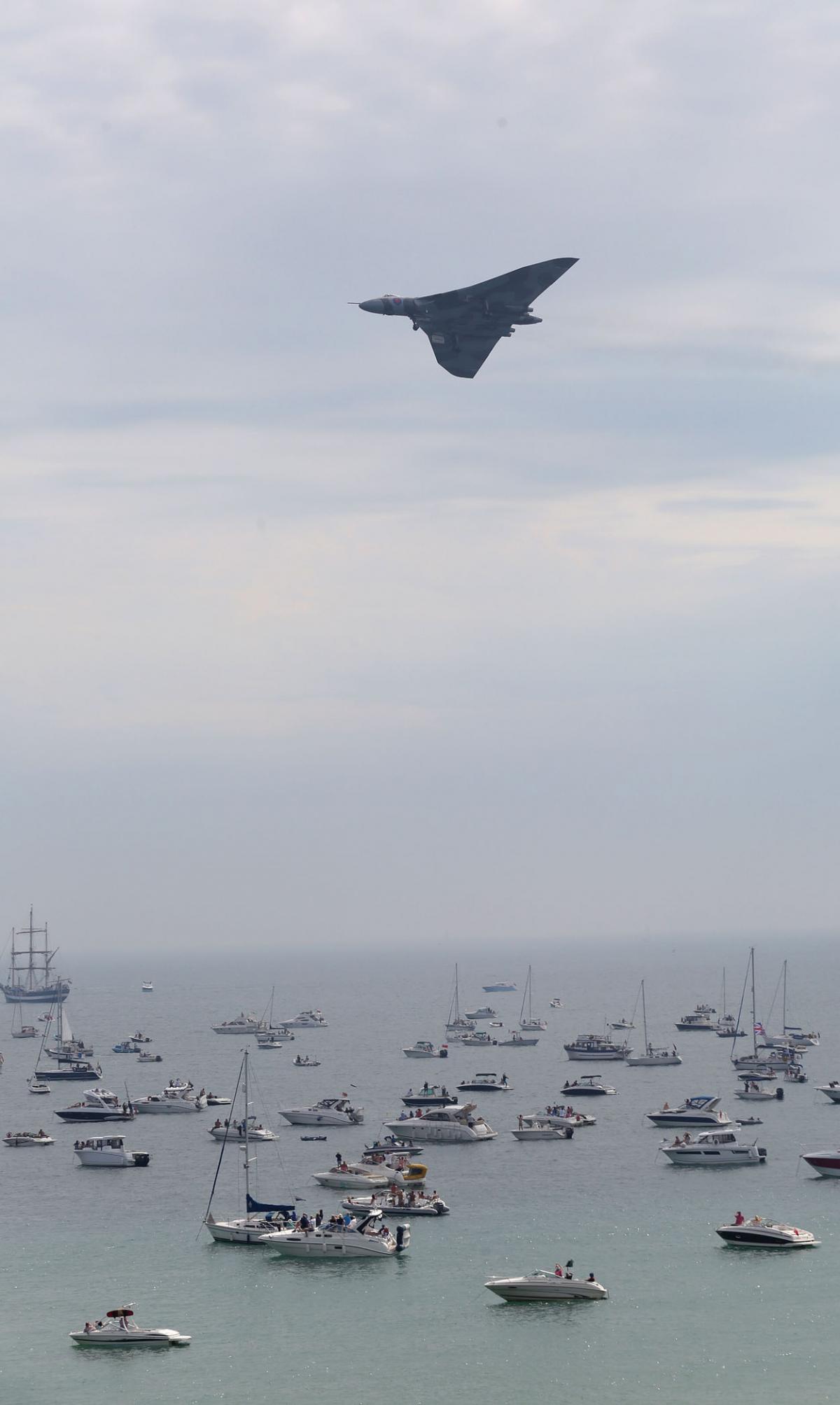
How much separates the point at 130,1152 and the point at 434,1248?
134ft

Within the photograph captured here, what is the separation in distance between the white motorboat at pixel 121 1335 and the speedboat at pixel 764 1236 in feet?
101

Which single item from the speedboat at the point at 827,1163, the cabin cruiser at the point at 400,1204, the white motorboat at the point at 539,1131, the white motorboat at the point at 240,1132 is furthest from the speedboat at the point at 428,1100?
the cabin cruiser at the point at 400,1204

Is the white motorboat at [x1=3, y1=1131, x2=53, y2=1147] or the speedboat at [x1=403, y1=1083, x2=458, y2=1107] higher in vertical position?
the speedboat at [x1=403, y1=1083, x2=458, y2=1107]

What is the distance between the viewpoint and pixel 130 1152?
121875 millimetres

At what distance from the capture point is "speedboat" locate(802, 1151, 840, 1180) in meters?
108

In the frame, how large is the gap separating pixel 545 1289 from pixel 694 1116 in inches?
2422

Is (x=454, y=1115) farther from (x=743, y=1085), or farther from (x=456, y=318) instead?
(x=456, y=318)

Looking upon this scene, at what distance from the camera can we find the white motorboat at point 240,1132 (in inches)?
5020

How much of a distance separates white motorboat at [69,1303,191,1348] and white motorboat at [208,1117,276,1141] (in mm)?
52989

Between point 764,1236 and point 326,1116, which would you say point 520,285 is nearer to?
point 764,1236

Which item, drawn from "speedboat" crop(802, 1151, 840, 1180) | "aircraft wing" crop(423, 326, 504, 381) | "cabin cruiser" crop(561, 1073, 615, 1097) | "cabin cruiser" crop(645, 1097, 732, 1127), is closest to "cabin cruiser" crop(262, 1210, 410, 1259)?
"speedboat" crop(802, 1151, 840, 1180)

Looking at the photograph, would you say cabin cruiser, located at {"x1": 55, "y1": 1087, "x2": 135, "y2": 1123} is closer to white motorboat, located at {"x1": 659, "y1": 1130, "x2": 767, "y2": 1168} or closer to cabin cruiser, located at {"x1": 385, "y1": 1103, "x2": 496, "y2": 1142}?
cabin cruiser, located at {"x1": 385, "y1": 1103, "x2": 496, "y2": 1142}

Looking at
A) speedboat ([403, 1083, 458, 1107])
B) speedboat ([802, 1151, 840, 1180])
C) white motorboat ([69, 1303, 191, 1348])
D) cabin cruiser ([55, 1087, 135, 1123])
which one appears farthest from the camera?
cabin cruiser ([55, 1087, 135, 1123])

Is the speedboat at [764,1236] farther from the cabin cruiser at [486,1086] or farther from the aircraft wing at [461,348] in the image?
the cabin cruiser at [486,1086]
